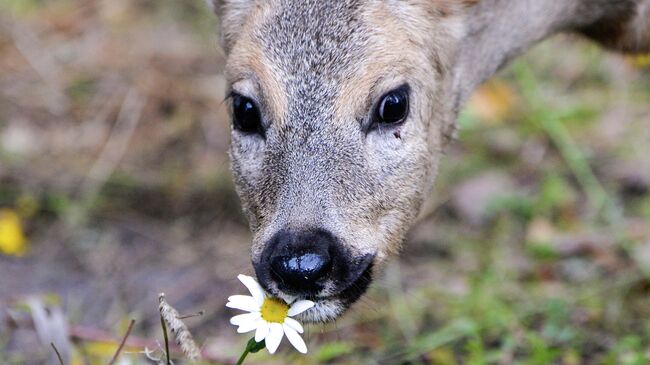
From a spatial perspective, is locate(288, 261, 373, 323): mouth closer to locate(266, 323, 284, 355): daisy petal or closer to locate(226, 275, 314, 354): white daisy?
locate(226, 275, 314, 354): white daisy

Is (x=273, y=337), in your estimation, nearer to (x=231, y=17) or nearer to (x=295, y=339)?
(x=295, y=339)

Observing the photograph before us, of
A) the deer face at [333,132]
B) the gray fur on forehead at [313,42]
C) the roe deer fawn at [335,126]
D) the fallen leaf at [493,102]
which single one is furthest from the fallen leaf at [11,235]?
the fallen leaf at [493,102]

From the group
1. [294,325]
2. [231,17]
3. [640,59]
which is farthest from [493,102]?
[294,325]

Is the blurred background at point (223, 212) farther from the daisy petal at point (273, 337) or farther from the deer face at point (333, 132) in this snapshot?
the daisy petal at point (273, 337)

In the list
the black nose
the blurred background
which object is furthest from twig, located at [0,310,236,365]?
the black nose

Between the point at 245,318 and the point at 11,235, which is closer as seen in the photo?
the point at 245,318

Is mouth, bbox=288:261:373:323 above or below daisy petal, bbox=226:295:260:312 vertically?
below

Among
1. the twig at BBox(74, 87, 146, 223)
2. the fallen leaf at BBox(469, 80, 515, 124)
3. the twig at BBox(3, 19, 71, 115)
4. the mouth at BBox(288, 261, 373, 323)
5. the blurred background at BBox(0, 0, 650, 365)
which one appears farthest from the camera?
the twig at BBox(3, 19, 71, 115)

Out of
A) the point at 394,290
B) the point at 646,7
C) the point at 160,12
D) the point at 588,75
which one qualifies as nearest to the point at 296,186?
the point at 394,290
